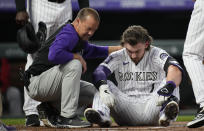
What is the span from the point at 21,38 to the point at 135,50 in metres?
0.97

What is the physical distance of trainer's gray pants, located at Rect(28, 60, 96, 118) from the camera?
350 centimetres

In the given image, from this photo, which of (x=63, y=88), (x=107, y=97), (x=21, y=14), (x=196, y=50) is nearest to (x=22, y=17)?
(x=21, y=14)

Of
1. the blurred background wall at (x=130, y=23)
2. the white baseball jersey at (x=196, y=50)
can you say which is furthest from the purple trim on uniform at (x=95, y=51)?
the blurred background wall at (x=130, y=23)

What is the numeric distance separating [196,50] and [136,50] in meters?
0.46

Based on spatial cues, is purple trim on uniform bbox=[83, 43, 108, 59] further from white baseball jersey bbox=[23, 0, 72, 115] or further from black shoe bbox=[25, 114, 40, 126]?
black shoe bbox=[25, 114, 40, 126]

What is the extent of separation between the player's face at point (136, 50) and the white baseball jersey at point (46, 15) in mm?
786

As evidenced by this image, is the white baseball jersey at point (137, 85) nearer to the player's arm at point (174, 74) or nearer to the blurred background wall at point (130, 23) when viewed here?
the player's arm at point (174, 74)

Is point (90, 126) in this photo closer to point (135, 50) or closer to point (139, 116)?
point (139, 116)

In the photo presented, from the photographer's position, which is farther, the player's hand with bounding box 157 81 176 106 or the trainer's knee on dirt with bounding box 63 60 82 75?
the trainer's knee on dirt with bounding box 63 60 82 75

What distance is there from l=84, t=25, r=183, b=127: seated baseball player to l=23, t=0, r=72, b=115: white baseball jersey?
0.67 metres

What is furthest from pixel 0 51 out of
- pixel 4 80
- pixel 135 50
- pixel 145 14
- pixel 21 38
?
pixel 135 50

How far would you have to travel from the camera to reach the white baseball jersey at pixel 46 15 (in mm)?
4112

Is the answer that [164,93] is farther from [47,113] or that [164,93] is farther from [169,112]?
[47,113]

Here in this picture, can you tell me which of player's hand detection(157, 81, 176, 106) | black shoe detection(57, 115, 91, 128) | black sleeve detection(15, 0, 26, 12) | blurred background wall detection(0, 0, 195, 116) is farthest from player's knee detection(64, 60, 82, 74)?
blurred background wall detection(0, 0, 195, 116)
